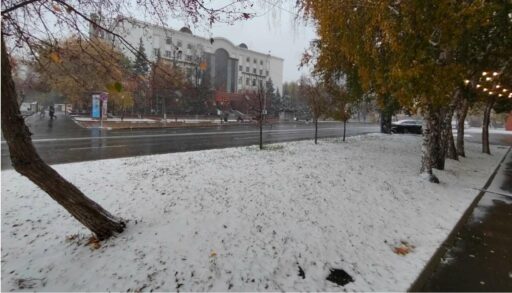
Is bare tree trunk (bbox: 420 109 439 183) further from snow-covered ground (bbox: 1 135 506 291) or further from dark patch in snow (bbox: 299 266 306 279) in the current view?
dark patch in snow (bbox: 299 266 306 279)

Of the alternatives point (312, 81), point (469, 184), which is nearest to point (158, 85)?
point (469, 184)

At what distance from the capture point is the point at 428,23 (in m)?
6.55

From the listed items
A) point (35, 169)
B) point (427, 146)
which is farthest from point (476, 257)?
point (35, 169)

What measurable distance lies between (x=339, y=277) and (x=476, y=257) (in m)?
2.33

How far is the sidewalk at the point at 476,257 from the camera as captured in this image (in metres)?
3.76

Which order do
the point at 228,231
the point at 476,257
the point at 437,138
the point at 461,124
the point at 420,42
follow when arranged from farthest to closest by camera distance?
the point at 461,124
the point at 437,138
the point at 420,42
the point at 476,257
the point at 228,231

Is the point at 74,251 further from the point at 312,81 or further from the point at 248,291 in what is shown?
the point at 312,81

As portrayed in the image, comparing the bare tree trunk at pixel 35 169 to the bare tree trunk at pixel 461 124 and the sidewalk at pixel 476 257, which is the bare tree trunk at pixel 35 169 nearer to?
the sidewalk at pixel 476 257

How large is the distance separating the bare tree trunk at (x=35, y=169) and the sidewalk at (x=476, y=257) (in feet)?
12.2

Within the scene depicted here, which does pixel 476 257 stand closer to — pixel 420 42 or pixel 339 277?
pixel 339 277

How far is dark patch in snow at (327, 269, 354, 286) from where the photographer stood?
354 centimetres

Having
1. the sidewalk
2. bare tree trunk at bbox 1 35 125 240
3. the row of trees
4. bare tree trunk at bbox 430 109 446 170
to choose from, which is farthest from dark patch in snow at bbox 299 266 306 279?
bare tree trunk at bbox 430 109 446 170

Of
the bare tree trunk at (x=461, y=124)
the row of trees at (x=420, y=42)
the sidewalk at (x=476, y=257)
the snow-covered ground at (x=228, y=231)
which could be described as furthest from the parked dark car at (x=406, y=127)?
the sidewalk at (x=476, y=257)

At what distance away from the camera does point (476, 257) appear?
4.50 metres
